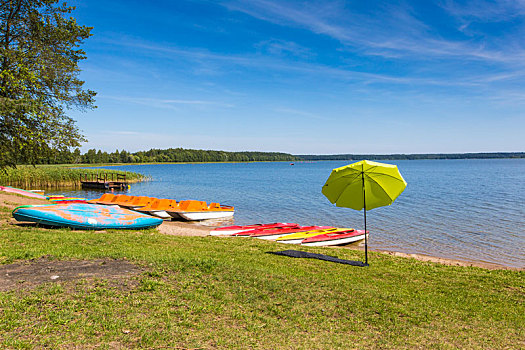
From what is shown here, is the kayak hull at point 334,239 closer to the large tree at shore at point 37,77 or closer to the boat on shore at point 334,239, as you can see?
the boat on shore at point 334,239

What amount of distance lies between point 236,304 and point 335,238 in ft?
37.4

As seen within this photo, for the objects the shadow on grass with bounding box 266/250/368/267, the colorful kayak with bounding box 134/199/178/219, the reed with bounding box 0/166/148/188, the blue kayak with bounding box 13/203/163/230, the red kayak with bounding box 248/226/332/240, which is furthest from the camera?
the reed with bounding box 0/166/148/188

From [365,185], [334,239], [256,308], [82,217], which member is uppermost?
[365,185]

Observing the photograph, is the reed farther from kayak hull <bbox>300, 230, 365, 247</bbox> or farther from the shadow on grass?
the shadow on grass

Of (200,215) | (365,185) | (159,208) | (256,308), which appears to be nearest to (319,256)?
(365,185)

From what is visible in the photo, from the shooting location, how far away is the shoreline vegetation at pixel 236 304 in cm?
485

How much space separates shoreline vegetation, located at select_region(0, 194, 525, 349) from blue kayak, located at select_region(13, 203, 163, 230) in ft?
13.4

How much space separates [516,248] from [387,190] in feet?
39.0

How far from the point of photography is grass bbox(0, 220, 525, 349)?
4809mm

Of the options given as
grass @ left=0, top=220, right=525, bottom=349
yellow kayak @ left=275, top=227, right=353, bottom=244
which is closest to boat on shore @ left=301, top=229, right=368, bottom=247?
yellow kayak @ left=275, top=227, right=353, bottom=244

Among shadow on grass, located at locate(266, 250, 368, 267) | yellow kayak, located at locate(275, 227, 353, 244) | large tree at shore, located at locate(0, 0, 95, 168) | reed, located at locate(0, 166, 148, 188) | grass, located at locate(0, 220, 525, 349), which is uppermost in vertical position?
large tree at shore, located at locate(0, 0, 95, 168)

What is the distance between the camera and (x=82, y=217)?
14211 mm

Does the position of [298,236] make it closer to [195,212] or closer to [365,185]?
[365,185]

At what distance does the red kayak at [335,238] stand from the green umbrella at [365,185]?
254 inches
